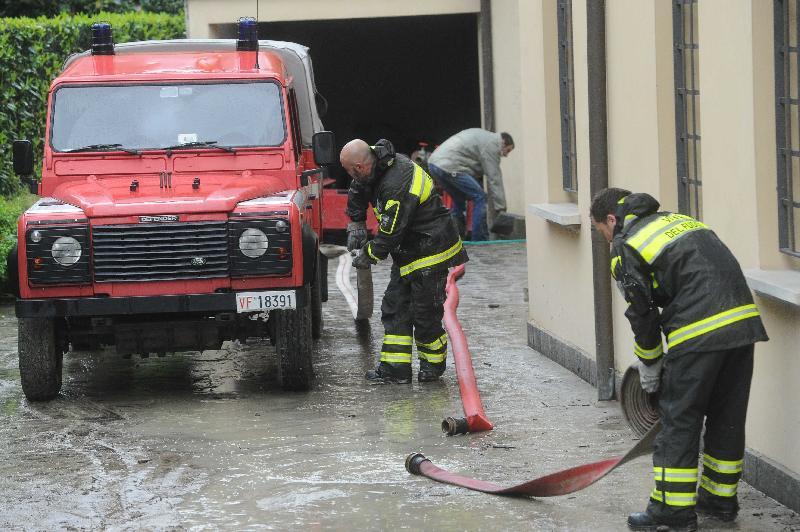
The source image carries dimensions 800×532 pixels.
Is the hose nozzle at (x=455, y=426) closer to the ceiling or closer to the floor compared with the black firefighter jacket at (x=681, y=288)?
closer to the floor

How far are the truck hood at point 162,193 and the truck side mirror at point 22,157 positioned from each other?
295 mm

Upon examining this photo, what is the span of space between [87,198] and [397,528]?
13.1 feet

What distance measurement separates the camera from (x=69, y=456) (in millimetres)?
8133

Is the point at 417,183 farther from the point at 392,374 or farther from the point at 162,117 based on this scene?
the point at 162,117

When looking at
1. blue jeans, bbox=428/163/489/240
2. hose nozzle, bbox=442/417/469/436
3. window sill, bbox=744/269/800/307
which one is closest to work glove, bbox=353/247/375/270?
hose nozzle, bbox=442/417/469/436

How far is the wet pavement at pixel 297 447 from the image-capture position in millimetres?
6727

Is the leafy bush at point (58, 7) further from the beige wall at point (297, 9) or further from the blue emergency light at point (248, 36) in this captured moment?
the blue emergency light at point (248, 36)

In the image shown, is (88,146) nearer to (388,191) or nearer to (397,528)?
(388,191)

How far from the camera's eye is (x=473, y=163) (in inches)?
707

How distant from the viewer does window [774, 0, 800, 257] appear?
263 inches

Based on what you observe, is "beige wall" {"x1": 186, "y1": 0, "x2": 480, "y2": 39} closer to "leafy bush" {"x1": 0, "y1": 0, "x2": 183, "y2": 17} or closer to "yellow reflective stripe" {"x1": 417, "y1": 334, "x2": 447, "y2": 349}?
"leafy bush" {"x1": 0, "y1": 0, "x2": 183, "y2": 17}

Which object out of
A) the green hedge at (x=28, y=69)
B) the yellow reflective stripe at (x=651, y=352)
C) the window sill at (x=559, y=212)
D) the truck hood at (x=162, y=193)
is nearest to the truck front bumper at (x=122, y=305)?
the truck hood at (x=162, y=193)

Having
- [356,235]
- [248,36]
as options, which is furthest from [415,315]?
[248,36]

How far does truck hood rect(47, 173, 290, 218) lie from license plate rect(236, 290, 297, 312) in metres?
0.60
